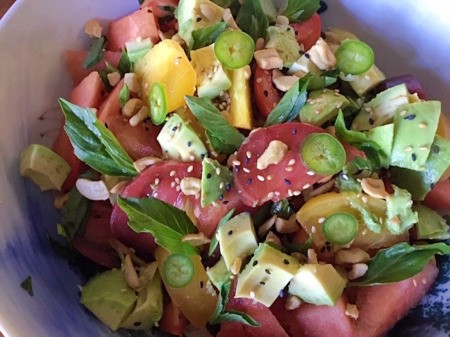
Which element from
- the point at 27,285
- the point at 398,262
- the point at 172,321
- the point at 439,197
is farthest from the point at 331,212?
the point at 27,285

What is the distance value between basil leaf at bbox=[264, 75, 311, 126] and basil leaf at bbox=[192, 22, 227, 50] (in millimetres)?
226

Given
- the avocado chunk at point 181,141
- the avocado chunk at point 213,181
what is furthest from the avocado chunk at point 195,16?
the avocado chunk at point 213,181

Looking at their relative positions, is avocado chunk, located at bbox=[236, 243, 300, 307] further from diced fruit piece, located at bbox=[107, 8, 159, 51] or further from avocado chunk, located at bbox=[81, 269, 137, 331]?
diced fruit piece, located at bbox=[107, 8, 159, 51]

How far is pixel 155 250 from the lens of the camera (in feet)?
4.62

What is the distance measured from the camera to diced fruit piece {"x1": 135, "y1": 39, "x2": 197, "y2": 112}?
55.2 inches

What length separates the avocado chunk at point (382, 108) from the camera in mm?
1438

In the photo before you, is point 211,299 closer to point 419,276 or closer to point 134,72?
point 419,276

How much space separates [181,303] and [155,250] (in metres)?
0.14

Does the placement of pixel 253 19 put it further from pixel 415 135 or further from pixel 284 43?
pixel 415 135

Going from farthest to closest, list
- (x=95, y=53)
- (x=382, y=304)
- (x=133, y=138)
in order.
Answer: (x=95, y=53)
(x=133, y=138)
(x=382, y=304)

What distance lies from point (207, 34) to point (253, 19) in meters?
0.16

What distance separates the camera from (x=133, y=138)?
4.67 feet

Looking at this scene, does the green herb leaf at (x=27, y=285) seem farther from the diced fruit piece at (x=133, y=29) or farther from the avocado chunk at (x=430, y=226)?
the avocado chunk at (x=430, y=226)

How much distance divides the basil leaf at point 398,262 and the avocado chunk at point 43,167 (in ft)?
2.31
